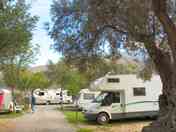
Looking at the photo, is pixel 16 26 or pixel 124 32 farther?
pixel 16 26

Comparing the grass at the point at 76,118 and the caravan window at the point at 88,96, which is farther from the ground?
the caravan window at the point at 88,96

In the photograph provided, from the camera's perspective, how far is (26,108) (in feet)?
158

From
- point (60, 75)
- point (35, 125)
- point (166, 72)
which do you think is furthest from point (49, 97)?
point (166, 72)

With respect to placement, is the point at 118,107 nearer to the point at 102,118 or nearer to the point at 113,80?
the point at 102,118

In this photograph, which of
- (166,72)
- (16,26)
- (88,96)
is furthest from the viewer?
(88,96)

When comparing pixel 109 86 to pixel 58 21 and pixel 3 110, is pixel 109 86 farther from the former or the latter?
pixel 3 110

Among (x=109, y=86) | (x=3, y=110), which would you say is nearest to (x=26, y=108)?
(x=3, y=110)

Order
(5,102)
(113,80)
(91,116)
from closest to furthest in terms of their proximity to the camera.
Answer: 1. (113,80)
2. (91,116)
3. (5,102)

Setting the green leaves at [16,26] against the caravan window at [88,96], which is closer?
the green leaves at [16,26]

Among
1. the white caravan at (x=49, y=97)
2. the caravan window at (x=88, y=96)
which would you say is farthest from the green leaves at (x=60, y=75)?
the white caravan at (x=49, y=97)

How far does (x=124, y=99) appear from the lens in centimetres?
2745

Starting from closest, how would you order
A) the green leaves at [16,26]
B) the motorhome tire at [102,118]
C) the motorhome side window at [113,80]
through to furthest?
the green leaves at [16,26], the motorhome tire at [102,118], the motorhome side window at [113,80]

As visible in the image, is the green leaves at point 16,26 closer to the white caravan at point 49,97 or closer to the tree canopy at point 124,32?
the tree canopy at point 124,32

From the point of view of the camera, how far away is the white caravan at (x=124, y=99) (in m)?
27.3
